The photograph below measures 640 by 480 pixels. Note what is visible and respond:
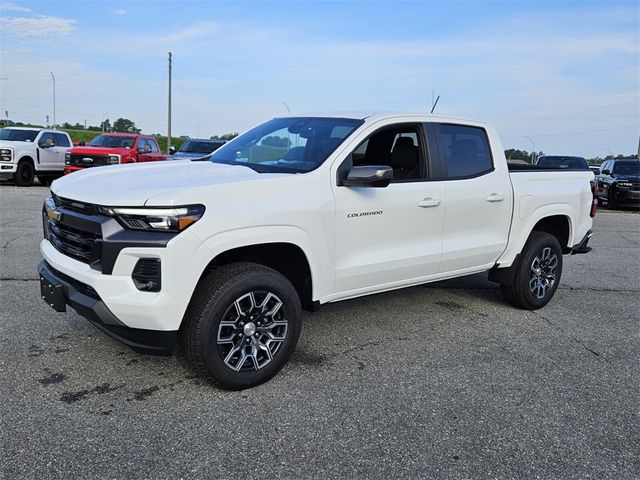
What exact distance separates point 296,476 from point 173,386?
1266 millimetres

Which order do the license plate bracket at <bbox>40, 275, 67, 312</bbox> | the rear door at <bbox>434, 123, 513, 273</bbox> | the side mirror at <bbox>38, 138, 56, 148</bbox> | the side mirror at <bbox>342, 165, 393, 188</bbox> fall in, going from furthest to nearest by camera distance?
the side mirror at <bbox>38, 138, 56, 148</bbox>
the rear door at <bbox>434, 123, 513, 273</bbox>
the side mirror at <bbox>342, 165, 393, 188</bbox>
the license plate bracket at <bbox>40, 275, 67, 312</bbox>

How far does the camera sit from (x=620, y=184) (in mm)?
18109

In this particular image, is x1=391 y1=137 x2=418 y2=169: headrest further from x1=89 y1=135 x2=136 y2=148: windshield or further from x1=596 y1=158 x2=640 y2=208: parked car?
x1=596 y1=158 x2=640 y2=208: parked car

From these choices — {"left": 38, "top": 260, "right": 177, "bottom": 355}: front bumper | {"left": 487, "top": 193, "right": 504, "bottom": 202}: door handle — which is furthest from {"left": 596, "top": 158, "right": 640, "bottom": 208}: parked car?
{"left": 38, "top": 260, "right": 177, "bottom": 355}: front bumper

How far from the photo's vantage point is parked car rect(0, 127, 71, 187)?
55.2 feet

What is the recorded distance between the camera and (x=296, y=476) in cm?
277

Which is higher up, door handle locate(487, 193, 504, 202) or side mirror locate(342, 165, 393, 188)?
side mirror locate(342, 165, 393, 188)

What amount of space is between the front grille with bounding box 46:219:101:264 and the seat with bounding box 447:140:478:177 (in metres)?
2.99

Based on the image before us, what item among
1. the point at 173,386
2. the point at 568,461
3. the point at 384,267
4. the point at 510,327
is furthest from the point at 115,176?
the point at 510,327

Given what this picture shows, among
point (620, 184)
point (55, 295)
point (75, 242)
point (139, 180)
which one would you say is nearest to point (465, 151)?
point (139, 180)

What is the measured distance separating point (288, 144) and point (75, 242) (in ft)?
6.12

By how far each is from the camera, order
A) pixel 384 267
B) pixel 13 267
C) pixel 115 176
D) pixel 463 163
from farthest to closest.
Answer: pixel 13 267, pixel 463 163, pixel 384 267, pixel 115 176

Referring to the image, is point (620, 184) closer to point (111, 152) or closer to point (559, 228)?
point (559, 228)

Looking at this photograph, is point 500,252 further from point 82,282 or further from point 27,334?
point 27,334
